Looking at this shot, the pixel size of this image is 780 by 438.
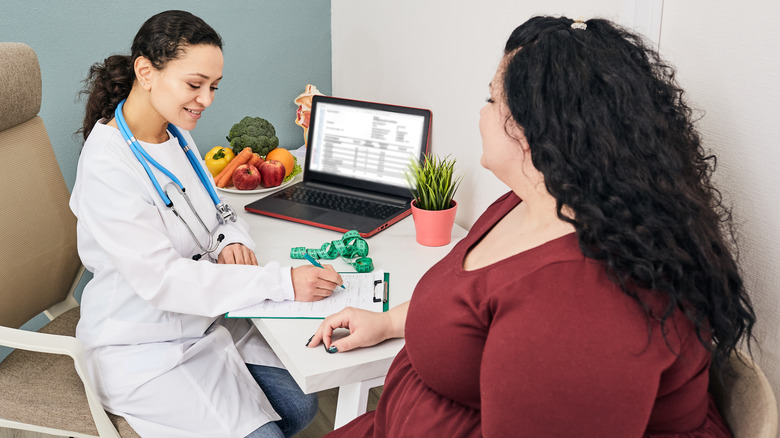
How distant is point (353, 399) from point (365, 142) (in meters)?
0.87

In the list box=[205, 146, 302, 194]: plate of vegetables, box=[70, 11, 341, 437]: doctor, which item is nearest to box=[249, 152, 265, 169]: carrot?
box=[205, 146, 302, 194]: plate of vegetables

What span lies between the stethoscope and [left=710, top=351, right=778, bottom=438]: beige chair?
101 cm

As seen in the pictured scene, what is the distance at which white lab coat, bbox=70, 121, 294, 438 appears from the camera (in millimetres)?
1242

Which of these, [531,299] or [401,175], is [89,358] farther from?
[531,299]

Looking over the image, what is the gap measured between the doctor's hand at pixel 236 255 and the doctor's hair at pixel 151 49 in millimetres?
374

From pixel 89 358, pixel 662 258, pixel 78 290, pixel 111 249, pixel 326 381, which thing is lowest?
pixel 78 290

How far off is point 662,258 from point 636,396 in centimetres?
15

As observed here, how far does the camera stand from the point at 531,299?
74 centimetres

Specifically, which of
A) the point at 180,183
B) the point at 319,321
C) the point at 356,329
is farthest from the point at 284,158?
the point at 356,329

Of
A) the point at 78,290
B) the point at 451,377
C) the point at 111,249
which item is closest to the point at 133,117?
the point at 111,249

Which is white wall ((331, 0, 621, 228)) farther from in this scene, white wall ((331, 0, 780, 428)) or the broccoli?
the broccoli

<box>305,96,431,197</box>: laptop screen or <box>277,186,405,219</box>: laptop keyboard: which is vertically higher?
<box>305,96,431,197</box>: laptop screen

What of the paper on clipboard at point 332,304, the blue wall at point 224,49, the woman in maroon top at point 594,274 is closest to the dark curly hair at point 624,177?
the woman in maroon top at point 594,274

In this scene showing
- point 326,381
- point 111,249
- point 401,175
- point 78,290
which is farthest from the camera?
point 78,290
